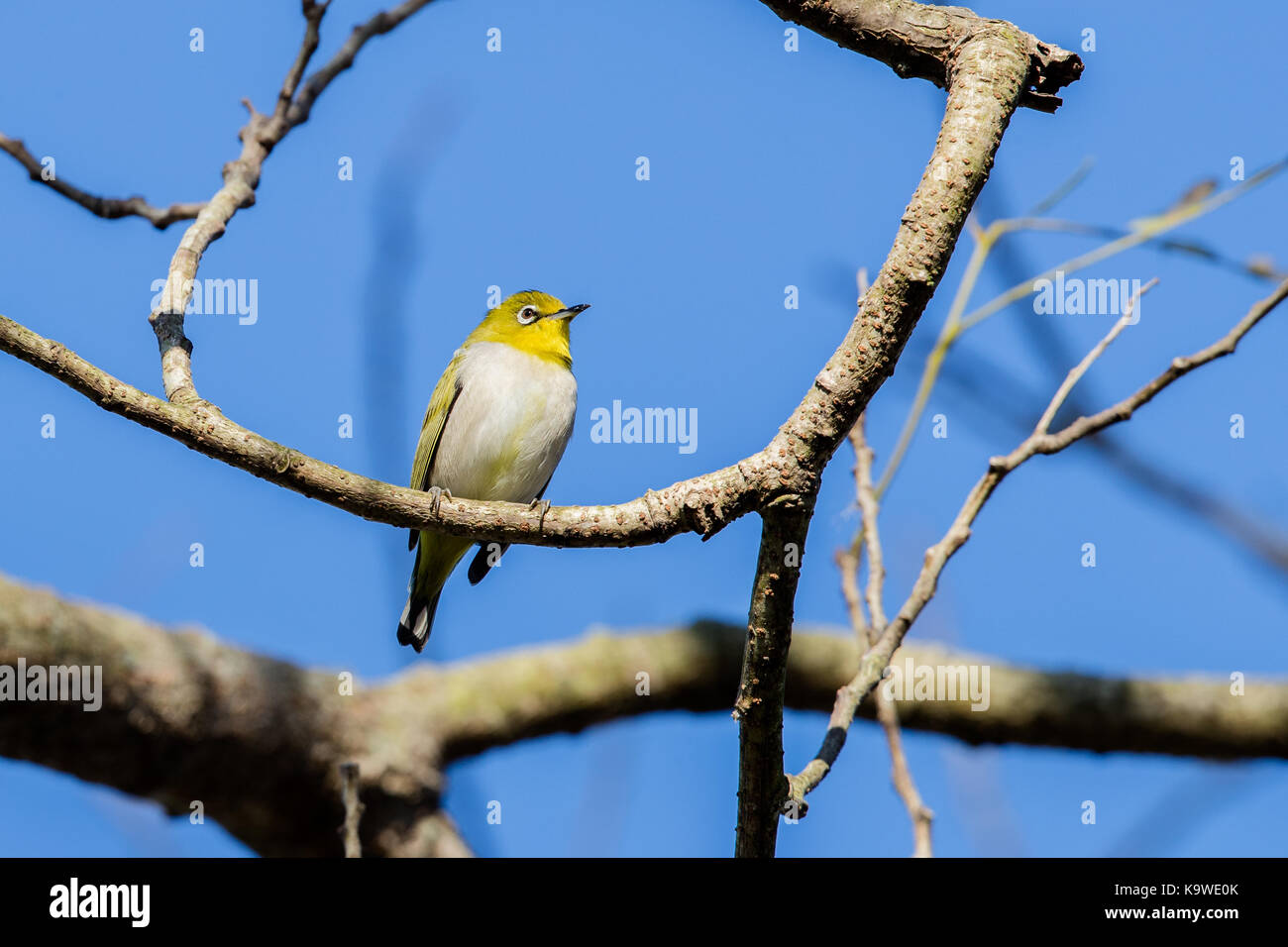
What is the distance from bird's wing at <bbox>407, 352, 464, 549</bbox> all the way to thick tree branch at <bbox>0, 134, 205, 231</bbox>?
271 cm

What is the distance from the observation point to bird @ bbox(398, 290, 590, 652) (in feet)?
22.8

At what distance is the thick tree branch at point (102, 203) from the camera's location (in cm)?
433

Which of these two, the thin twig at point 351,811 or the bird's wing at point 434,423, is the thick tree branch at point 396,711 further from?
the thin twig at point 351,811

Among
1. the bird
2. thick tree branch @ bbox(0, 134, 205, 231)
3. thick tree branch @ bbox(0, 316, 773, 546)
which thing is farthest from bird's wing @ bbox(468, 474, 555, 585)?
thick tree branch @ bbox(0, 316, 773, 546)

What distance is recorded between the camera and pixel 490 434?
6941mm

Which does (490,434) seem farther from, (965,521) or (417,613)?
(965,521)

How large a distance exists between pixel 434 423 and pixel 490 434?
1.88ft

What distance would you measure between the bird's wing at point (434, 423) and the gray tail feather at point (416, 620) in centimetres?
35

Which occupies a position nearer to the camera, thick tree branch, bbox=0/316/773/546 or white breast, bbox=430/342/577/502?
thick tree branch, bbox=0/316/773/546

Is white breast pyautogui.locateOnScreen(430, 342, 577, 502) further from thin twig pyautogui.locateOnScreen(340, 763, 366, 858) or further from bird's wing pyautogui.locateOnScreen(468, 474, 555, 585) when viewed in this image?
thin twig pyautogui.locateOnScreen(340, 763, 366, 858)

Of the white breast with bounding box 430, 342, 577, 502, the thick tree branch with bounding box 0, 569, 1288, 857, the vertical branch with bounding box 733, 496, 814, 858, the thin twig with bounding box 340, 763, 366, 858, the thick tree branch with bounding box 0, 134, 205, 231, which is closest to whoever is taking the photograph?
the vertical branch with bounding box 733, 496, 814, 858

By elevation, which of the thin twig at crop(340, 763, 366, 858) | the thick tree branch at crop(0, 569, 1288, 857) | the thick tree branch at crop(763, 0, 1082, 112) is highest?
the thick tree branch at crop(763, 0, 1082, 112)

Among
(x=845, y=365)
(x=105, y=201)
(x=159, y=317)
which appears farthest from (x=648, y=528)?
(x=105, y=201)

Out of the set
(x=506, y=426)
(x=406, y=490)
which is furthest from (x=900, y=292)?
(x=506, y=426)
